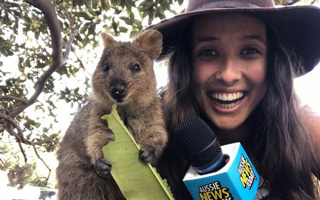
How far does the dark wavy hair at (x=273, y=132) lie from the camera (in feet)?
7.16

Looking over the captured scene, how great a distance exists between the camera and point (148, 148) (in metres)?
1.86

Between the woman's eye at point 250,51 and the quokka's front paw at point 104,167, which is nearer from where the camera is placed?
the quokka's front paw at point 104,167

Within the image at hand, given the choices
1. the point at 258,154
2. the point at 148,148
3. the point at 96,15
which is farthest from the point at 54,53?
the point at 258,154

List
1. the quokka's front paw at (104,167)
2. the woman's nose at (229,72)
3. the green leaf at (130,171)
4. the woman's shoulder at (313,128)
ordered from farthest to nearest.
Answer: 1. the woman's shoulder at (313,128)
2. the woman's nose at (229,72)
3. the quokka's front paw at (104,167)
4. the green leaf at (130,171)

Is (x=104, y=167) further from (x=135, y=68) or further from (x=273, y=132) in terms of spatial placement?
(x=273, y=132)

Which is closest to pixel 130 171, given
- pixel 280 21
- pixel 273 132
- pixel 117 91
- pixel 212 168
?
pixel 212 168

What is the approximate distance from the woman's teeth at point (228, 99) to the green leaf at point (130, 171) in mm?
832

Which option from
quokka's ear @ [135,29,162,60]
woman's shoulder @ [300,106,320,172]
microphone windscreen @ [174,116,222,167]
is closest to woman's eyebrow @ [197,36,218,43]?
quokka's ear @ [135,29,162,60]

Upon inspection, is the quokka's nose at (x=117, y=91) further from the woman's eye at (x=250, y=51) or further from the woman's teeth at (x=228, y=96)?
the woman's eye at (x=250, y=51)

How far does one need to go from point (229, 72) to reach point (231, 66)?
57 millimetres

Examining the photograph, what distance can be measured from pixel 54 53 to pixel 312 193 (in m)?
3.01

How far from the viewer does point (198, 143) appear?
1360 millimetres

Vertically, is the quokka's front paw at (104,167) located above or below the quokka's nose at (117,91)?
below

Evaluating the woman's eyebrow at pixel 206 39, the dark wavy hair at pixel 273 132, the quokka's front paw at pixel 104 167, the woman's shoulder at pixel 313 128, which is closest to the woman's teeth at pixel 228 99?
the dark wavy hair at pixel 273 132
